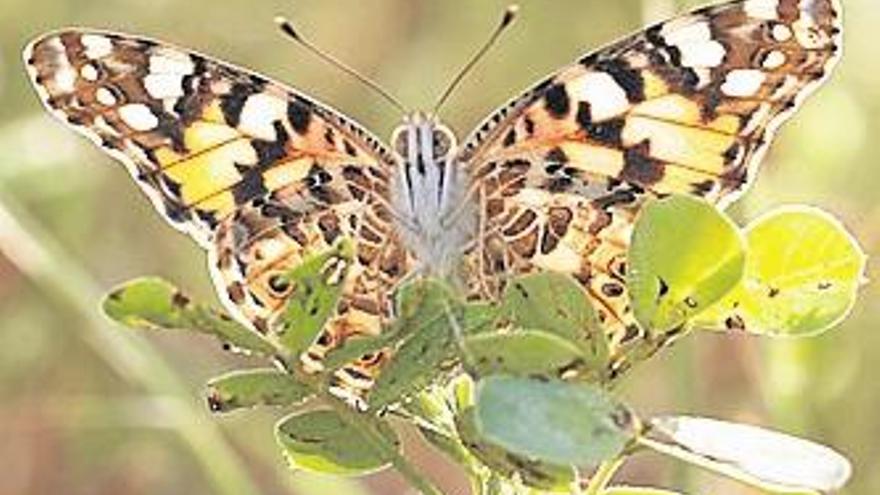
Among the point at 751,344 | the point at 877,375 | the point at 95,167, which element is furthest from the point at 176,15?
the point at 877,375

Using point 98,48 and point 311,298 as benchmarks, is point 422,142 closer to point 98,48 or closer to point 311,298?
point 98,48

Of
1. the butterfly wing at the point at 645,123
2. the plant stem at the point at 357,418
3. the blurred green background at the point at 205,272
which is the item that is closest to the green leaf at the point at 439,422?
the plant stem at the point at 357,418

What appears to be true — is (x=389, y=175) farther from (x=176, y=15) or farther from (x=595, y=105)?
(x=176, y=15)

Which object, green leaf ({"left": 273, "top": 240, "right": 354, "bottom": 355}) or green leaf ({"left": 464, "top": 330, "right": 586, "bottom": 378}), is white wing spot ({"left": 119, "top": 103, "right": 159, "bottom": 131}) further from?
green leaf ({"left": 464, "top": 330, "right": 586, "bottom": 378})

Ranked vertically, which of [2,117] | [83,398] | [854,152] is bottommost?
[83,398]

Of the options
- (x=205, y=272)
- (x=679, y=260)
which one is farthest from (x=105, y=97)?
(x=205, y=272)

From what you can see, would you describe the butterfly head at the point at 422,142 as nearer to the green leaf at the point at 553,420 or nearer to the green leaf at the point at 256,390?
the green leaf at the point at 256,390
